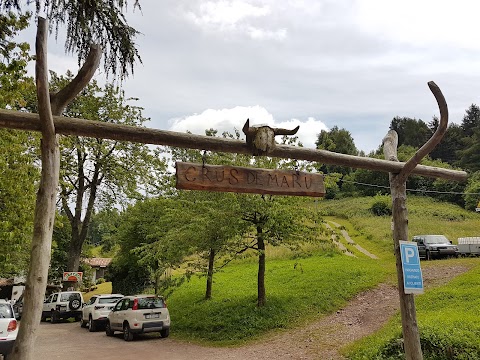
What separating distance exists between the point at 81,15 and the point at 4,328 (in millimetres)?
7965

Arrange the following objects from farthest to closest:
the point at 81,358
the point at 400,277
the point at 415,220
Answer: the point at 415,220, the point at 81,358, the point at 400,277

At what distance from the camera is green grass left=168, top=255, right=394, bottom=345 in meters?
14.2

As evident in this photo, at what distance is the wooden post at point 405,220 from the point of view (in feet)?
20.9

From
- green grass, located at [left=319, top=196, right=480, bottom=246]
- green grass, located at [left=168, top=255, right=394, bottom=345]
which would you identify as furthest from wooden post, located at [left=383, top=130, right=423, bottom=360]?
green grass, located at [left=319, top=196, right=480, bottom=246]

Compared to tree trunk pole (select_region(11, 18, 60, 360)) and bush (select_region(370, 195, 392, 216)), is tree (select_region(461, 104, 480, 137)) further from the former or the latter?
tree trunk pole (select_region(11, 18, 60, 360))

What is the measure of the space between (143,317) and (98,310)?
4637 millimetres

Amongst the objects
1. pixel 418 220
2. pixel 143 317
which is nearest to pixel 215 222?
pixel 143 317

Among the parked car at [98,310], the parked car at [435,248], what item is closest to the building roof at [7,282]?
the parked car at [98,310]

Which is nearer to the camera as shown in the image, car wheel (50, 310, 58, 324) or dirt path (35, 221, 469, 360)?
dirt path (35, 221, 469, 360)

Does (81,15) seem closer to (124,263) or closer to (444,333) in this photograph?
(444,333)

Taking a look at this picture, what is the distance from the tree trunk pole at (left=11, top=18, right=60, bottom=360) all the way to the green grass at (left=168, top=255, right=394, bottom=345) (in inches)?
A: 378

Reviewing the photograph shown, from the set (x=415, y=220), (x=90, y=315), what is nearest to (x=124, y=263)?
(x=90, y=315)

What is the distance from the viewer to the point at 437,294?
A: 13.9m

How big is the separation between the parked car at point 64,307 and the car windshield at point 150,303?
9.94 meters
